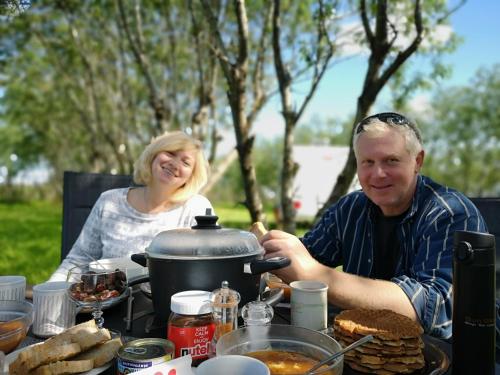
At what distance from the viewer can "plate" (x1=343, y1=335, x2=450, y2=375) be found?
1.04 m

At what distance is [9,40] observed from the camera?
9.30 meters

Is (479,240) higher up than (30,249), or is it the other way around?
(479,240)

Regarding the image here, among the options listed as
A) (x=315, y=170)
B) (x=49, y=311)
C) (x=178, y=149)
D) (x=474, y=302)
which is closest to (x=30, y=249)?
(x=178, y=149)

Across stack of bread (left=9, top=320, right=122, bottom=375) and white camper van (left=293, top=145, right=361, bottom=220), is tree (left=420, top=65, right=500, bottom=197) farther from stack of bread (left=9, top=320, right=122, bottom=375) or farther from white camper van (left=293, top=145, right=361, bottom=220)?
stack of bread (left=9, top=320, right=122, bottom=375)

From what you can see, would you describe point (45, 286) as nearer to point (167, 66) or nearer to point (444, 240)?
point (444, 240)

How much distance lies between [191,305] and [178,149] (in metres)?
1.91

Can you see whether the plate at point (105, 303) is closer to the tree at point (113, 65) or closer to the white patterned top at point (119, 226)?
the white patterned top at point (119, 226)

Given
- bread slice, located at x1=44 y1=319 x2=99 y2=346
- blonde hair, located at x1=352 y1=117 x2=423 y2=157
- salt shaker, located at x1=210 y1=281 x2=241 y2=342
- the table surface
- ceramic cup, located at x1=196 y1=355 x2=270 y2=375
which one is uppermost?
blonde hair, located at x1=352 y1=117 x2=423 y2=157

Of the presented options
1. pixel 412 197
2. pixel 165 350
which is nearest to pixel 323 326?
pixel 165 350

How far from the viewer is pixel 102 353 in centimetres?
109

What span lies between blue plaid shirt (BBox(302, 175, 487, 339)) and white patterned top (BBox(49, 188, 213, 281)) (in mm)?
824

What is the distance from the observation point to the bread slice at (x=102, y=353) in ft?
3.52

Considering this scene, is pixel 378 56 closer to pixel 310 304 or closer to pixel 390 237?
pixel 390 237

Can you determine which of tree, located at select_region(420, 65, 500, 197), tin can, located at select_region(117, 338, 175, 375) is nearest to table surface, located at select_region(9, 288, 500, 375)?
tin can, located at select_region(117, 338, 175, 375)
